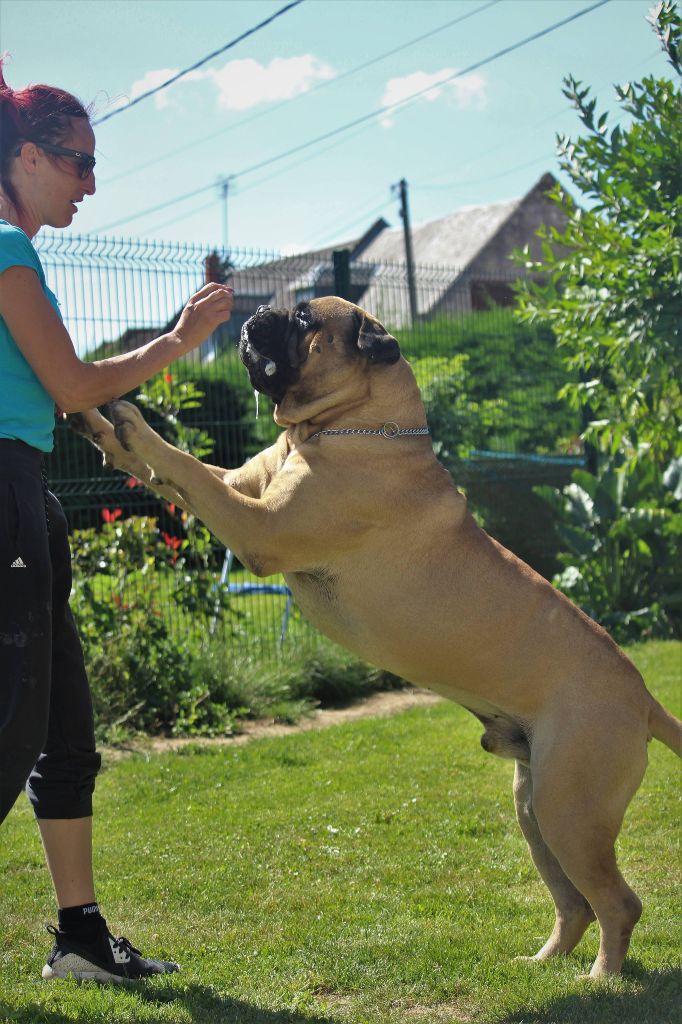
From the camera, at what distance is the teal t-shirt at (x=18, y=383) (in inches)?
113

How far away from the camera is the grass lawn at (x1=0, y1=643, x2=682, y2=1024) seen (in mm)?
3143

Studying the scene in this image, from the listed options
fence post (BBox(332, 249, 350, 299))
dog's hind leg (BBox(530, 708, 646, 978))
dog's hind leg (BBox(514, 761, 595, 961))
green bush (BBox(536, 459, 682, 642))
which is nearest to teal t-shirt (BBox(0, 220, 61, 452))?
dog's hind leg (BBox(530, 708, 646, 978))

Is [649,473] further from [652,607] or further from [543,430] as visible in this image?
[543,430]

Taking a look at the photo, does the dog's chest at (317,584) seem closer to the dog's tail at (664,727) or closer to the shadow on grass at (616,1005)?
the dog's tail at (664,727)

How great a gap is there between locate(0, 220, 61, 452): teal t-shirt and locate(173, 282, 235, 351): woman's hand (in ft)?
1.40

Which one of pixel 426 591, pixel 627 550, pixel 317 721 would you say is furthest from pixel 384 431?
pixel 627 550

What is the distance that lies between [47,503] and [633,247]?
322cm

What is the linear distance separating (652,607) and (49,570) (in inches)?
290

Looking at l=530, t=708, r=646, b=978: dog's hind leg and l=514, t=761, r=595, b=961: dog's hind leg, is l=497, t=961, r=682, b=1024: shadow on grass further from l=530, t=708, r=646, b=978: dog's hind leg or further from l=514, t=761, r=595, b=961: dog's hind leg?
l=514, t=761, r=595, b=961: dog's hind leg

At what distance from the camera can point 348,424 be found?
3.73 metres

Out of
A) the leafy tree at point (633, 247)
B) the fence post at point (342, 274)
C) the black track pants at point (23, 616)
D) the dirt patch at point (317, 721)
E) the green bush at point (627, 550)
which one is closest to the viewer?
the black track pants at point (23, 616)

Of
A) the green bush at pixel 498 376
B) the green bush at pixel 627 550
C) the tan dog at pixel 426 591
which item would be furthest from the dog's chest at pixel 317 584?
the green bush at pixel 498 376

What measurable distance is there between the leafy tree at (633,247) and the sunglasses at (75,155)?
9.13 feet

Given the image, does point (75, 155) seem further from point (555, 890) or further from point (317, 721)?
point (317, 721)
